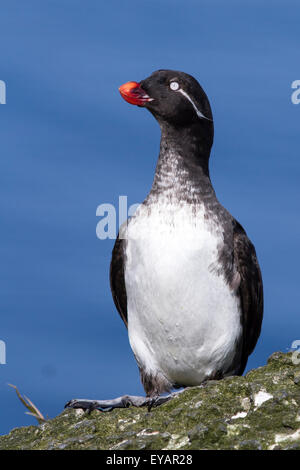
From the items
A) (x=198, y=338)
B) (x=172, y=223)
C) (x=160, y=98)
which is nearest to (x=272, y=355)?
(x=198, y=338)

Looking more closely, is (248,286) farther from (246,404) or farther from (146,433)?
(146,433)

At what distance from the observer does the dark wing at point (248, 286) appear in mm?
8711

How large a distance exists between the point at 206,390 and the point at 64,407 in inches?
58.0

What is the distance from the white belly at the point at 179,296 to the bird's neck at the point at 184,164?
0.65 feet

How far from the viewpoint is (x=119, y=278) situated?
29.9 feet

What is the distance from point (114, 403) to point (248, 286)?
1.84 meters

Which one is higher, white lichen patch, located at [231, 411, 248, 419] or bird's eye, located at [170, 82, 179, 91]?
bird's eye, located at [170, 82, 179, 91]

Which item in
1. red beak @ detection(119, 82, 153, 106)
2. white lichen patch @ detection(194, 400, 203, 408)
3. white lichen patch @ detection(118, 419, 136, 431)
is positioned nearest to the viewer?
white lichen patch @ detection(194, 400, 203, 408)

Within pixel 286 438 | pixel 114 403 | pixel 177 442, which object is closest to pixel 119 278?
pixel 114 403

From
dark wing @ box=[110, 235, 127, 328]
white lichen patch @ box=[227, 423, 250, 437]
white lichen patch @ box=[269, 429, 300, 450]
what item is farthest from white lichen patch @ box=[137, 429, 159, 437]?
dark wing @ box=[110, 235, 127, 328]

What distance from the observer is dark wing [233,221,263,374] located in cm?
871

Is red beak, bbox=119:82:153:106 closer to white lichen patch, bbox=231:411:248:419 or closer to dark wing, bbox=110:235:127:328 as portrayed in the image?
dark wing, bbox=110:235:127:328

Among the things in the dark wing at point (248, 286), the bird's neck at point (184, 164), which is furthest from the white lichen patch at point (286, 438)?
the bird's neck at point (184, 164)

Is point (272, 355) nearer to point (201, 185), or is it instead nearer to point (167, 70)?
point (201, 185)
